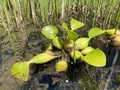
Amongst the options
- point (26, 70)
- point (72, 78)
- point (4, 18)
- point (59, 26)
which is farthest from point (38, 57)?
point (4, 18)

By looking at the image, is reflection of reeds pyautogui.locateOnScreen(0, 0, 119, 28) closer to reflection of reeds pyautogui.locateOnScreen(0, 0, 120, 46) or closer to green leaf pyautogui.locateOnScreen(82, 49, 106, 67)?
reflection of reeds pyautogui.locateOnScreen(0, 0, 120, 46)

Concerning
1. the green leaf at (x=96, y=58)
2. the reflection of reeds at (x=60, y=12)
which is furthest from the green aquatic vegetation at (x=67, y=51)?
the reflection of reeds at (x=60, y=12)

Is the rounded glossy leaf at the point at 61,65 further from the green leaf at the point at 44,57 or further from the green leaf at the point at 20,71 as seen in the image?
the green leaf at the point at 20,71

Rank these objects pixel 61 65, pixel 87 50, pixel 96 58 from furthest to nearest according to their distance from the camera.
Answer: pixel 87 50
pixel 61 65
pixel 96 58

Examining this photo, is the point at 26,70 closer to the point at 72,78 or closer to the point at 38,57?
the point at 38,57

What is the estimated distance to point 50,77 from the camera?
1738 mm

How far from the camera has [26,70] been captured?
170 centimetres

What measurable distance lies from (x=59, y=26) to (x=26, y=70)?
0.74 meters

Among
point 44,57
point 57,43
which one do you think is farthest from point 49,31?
point 44,57

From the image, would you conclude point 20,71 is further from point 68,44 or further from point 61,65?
point 68,44

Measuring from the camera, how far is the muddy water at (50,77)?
1.65 m

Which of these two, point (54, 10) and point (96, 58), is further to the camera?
point (54, 10)

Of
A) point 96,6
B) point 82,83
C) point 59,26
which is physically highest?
point 96,6

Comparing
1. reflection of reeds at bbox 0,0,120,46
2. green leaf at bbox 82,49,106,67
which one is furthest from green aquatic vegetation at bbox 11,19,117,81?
reflection of reeds at bbox 0,0,120,46
